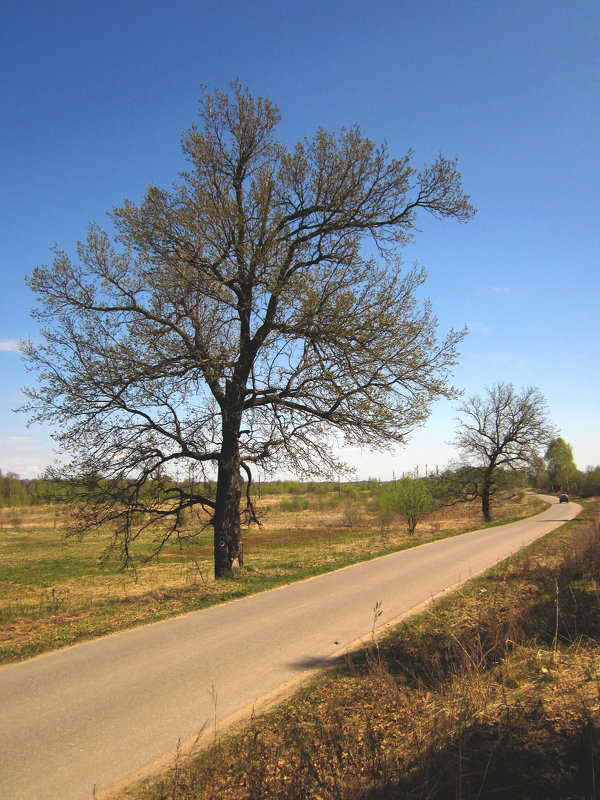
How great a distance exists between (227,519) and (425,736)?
9.41 m

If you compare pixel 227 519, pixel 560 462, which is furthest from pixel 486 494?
pixel 560 462

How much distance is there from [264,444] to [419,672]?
7.04 meters

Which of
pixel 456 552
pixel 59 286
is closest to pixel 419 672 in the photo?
pixel 59 286

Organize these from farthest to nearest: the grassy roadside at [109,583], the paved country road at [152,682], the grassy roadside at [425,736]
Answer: the grassy roadside at [109,583] < the paved country road at [152,682] < the grassy roadside at [425,736]

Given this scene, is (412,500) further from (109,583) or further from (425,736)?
(425,736)

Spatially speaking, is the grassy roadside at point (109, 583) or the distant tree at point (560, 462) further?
the distant tree at point (560, 462)

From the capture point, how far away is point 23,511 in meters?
85.8

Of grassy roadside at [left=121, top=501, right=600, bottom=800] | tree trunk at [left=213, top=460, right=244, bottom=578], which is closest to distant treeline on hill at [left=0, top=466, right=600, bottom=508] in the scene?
tree trunk at [left=213, top=460, right=244, bottom=578]

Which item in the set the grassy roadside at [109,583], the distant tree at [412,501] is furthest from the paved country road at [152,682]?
the distant tree at [412,501]

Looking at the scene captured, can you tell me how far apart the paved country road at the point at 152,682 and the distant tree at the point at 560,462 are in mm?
97823

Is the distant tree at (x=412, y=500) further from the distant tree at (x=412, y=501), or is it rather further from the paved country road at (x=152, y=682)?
the paved country road at (x=152, y=682)

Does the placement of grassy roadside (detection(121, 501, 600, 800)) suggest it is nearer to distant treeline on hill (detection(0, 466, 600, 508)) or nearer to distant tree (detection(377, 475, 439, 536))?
distant treeline on hill (detection(0, 466, 600, 508))

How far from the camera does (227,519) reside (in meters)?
12.8

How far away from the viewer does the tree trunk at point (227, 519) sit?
12711 mm
